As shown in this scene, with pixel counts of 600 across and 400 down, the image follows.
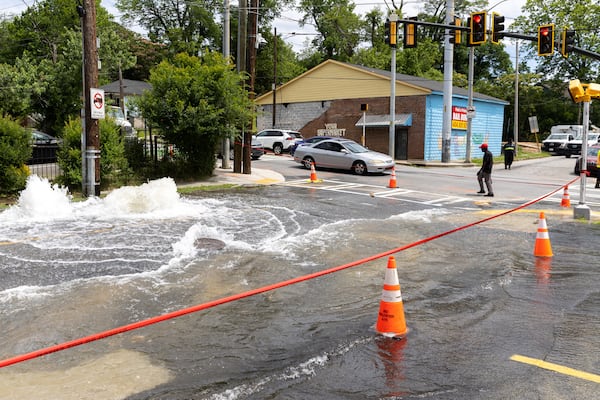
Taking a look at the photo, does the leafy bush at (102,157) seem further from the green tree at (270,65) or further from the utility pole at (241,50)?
the green tree at (270,65)

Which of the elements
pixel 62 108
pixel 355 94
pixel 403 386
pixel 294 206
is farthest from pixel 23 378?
pixel 355 94

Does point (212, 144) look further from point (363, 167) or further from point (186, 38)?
point (186, 38)

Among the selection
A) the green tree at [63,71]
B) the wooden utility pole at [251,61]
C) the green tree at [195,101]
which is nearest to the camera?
the green tree at [195,101]

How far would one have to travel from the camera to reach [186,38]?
57.9 m

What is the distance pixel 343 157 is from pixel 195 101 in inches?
298

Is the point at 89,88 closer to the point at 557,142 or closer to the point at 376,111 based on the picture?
the point at 376,111

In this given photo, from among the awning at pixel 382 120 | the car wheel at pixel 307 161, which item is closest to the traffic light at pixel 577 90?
the car wheel at pixel 307 161

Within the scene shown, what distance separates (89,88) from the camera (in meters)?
13.2

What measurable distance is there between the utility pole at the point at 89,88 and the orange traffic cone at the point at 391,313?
10401 millimetres

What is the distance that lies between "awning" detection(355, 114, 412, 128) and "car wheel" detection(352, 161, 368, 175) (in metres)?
11.5

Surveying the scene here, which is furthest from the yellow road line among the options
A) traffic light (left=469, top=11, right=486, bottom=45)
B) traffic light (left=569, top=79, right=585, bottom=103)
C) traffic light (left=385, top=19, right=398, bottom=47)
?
traffic light (left=385, top=19, right=398, bottom=47)

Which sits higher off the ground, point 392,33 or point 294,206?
point 392,33

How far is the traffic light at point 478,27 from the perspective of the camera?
20.5 meters

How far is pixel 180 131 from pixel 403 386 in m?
14.9
